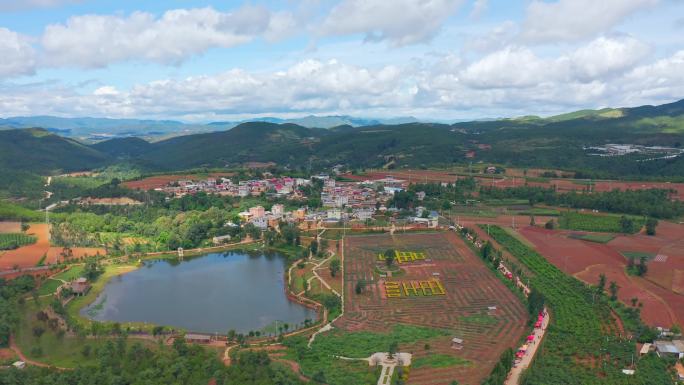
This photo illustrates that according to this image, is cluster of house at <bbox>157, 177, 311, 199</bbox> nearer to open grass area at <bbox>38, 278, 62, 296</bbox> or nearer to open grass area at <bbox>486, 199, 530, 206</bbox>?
open grass area at <bbox>486, 199, 530, 206</bbox>

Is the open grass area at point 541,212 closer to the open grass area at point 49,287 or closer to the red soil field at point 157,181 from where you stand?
the open grass area at point 49,287

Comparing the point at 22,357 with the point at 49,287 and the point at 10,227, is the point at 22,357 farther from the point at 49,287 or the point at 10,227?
the point at 10,227

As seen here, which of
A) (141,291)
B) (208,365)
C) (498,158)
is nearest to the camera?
(208,365)

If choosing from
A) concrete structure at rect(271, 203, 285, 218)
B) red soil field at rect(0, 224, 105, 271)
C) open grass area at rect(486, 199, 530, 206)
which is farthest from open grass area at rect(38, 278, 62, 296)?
open grass area at rect(486, 199, 530, 206)

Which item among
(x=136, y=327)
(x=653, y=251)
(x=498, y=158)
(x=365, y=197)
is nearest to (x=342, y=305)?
(x=136, y=327)

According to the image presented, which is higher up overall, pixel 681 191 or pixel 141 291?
pixel 681 191

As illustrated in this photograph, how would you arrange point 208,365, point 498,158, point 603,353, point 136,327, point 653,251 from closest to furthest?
point 208,365 < point 603,353 < point 136,327 < point 653,251 < point 498,158

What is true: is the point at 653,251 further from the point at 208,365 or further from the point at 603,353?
the point at 208,365
